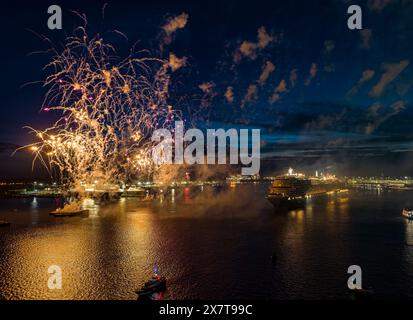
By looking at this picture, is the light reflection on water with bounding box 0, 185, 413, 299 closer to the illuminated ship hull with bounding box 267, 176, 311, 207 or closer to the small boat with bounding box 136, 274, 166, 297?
the small boat with bounding box 136, 274, 166, 297

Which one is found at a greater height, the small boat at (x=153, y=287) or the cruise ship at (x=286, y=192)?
the cruise ship at (x=286, y=192)

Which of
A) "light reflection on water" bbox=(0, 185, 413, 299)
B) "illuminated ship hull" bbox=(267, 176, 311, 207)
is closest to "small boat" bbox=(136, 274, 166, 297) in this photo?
"light reflection on water" bbox=(0, 185, 413, 299)

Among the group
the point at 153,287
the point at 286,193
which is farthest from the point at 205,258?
the point at 286,193

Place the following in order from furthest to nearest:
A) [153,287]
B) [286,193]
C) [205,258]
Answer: [286,193], [205,258], [153,287]

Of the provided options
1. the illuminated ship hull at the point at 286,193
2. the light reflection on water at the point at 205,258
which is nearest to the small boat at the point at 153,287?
the light reflection on water at the point at 205,258

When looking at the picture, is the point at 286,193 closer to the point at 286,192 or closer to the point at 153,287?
the point at 286,192

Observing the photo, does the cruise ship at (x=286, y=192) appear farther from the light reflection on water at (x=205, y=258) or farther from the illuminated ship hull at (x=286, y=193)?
the light reflection on water at (x=205, y=258)
